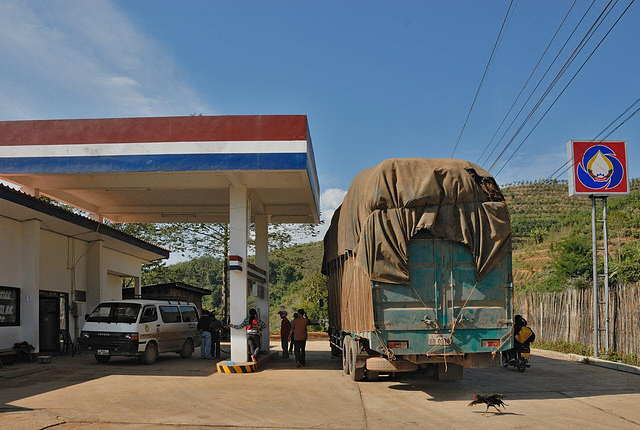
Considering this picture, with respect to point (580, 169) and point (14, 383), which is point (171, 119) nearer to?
point (14, 383)

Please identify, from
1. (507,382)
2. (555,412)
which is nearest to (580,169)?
(507,382)

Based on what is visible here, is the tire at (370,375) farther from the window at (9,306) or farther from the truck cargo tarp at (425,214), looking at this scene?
the window at (9,306)

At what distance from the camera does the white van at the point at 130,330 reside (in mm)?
16172

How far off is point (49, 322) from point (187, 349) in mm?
4346

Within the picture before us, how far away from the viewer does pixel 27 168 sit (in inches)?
608

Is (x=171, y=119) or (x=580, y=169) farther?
(x=580, y=169)

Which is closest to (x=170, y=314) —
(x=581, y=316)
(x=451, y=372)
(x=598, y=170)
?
(x=451, y=372)

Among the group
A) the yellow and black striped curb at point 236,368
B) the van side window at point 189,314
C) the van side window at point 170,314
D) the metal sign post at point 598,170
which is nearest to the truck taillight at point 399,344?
the yellow and black striped curb at point 236,368

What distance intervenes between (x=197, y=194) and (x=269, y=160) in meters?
5.92

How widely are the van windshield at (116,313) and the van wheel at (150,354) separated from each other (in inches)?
38.0

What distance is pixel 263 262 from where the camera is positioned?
68.3 feet

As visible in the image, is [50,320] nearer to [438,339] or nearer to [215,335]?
[215,335]

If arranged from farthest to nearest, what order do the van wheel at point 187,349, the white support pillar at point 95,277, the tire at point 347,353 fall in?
Answer: the white support pillar at point 95,277, the van wheel at point 187,349, the tire at point 347,353

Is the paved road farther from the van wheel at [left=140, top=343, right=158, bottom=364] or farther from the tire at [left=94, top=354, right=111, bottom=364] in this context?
the van wheel at [left=140, top=343, right=158, bottom=364]
